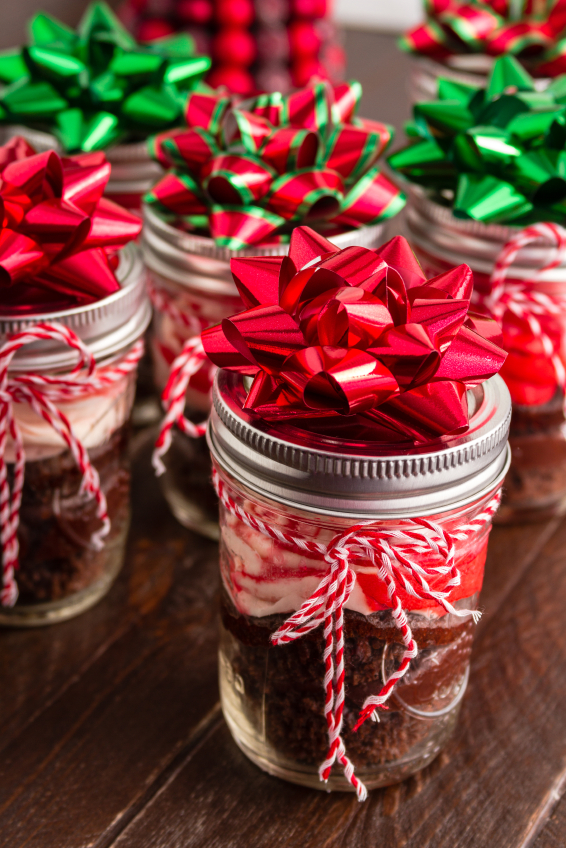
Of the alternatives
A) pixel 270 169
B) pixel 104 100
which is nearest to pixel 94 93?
pixel 104 100

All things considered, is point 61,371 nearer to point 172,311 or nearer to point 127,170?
point 172,311

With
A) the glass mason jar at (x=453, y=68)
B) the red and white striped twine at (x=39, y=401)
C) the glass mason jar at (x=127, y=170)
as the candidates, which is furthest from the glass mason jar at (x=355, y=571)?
the glass mason jar at (x=453, y=68)

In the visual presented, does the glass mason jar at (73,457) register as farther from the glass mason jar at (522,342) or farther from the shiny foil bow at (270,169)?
the glass mason jar at (522,342)

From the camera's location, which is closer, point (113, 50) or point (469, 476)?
point (469, 476)

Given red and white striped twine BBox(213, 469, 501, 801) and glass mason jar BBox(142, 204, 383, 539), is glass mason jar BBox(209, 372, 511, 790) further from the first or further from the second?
glass mason jar BBox(142, 204, 383, 539)

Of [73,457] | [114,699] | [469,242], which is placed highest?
[469,242]

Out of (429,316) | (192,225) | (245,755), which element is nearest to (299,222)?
(192,225)

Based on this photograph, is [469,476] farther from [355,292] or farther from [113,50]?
[113,50]
